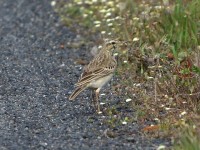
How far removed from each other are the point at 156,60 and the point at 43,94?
1.53 metres

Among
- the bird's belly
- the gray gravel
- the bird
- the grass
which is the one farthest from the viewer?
the bird's belly

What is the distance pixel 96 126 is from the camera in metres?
8.80

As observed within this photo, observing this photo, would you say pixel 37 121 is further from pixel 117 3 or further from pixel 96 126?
pixel 117 3

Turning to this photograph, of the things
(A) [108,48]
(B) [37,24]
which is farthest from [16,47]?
(A) [108,48]

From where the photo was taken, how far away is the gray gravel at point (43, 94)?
27.2 ft

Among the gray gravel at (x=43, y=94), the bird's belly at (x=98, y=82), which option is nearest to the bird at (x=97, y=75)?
the bird's belly at (x=98, y=82)

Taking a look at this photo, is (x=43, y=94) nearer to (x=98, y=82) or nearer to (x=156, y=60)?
(x=98, y=82)

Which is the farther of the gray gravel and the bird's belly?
the bird's belly

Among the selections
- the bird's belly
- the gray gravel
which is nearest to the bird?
the bird's belly

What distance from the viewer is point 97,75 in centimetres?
938

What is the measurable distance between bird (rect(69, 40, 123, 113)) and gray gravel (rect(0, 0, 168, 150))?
274mm

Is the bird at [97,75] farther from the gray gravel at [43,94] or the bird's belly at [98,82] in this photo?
the gray gravel at [43,94]

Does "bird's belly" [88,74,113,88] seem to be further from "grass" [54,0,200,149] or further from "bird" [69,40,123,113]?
"grass" [54,0,200,149]

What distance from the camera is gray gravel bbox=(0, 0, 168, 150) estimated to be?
828 centimetres
